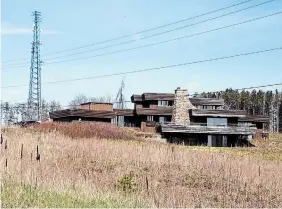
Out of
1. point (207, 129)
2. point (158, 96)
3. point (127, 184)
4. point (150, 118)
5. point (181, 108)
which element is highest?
point (158, 96)

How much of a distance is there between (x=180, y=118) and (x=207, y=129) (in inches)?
213

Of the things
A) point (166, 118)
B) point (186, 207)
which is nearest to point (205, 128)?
point (166, 118)

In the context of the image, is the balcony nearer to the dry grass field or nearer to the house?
the house

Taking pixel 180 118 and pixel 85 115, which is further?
pixel 85 115

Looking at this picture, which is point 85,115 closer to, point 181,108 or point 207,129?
point 181,108

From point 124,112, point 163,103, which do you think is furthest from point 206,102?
point 124,112

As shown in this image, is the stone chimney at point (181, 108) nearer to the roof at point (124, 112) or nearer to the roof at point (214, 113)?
the roof at point (214, 113)

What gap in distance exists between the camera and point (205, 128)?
53.8m

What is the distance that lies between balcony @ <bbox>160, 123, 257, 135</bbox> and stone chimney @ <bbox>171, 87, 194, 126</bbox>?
2.62 metres

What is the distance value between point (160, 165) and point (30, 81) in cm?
3953

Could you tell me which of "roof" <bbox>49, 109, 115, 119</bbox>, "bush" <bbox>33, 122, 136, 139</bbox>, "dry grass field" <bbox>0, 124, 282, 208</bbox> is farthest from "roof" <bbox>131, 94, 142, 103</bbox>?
"dry grass field" <bbox>0, 124, 282, 208</bbox>

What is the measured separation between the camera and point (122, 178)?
13.6 metres

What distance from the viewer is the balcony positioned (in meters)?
52.7

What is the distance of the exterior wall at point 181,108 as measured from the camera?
58.1 meters
